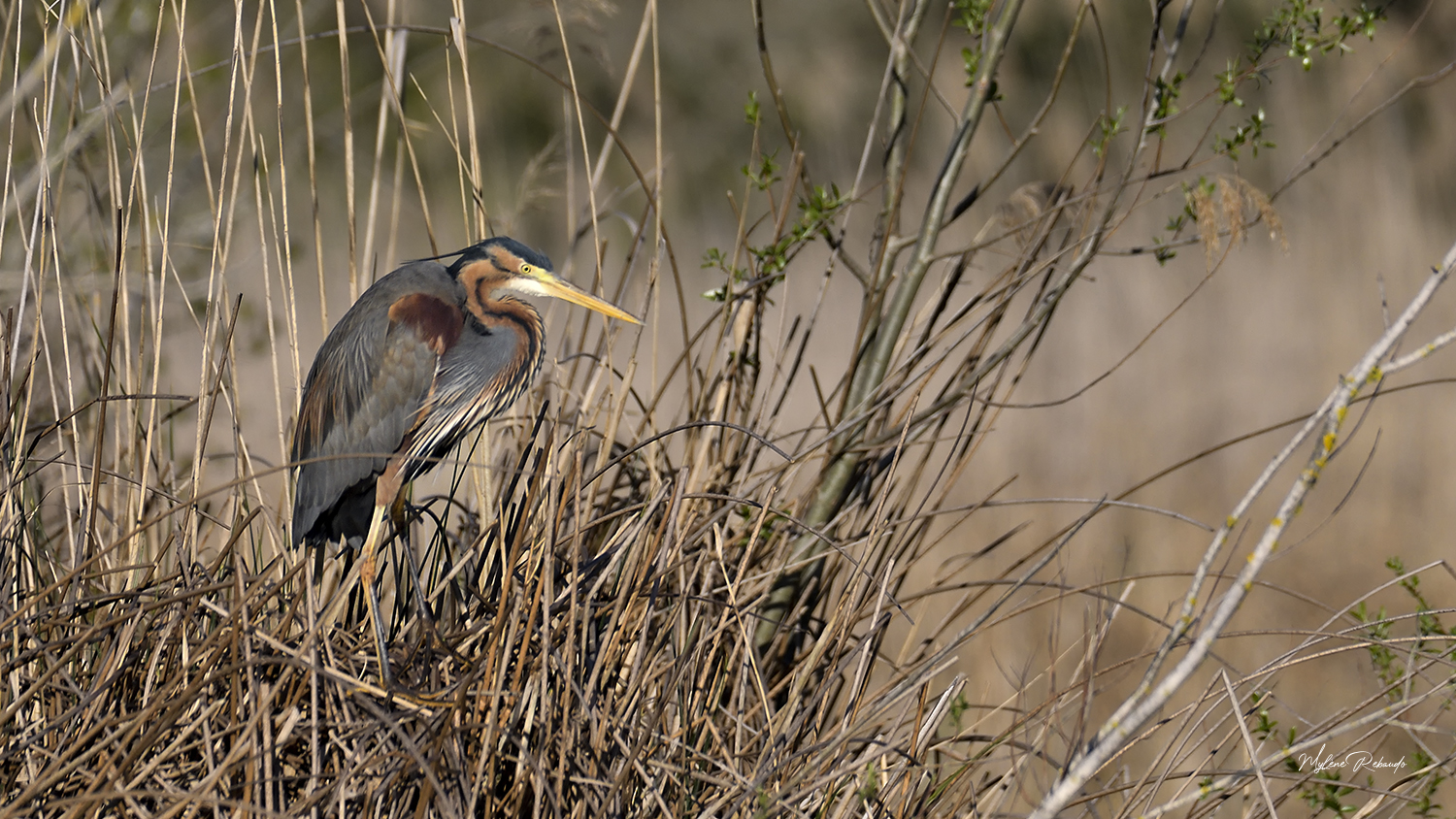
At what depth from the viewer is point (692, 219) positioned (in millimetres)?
8227

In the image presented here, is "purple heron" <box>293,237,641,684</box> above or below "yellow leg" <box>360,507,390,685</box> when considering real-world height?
above

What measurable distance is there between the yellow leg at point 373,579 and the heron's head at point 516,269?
39 centimetres

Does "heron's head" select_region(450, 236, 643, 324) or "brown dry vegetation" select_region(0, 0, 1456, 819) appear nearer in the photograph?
"brown dry vegetation" select_region(0, 0, 1456, 819)

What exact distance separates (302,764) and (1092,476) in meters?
3.64

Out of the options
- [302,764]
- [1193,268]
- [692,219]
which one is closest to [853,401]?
[302,764]

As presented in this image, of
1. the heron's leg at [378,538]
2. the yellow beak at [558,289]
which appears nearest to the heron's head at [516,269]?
the yellow beak at [558,289]

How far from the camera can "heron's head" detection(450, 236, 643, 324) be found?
1.59 meters

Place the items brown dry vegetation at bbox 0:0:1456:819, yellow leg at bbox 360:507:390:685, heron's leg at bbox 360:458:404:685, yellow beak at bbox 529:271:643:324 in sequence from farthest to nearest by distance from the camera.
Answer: yellow beak at bbox 529:271:643:324 → heron's leg at bbox 360:458:404:685 → yellow leg at bbox 360:507:390:685 → brown dry vegetation at bbox 0:0:1456:819

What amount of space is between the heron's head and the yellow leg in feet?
1.28

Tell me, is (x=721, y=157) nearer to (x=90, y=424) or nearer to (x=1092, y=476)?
(x=1092, y=476)

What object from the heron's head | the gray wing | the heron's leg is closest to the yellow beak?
the heron's head

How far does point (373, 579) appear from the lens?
1.41 metres

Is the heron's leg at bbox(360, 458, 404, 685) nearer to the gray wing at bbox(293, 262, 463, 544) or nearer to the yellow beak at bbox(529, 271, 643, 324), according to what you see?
the gray wing at bbox(293, 262, 463, 544)

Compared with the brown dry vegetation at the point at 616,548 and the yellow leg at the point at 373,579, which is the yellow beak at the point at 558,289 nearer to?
the brown dry vegetation at the point at 616,548
